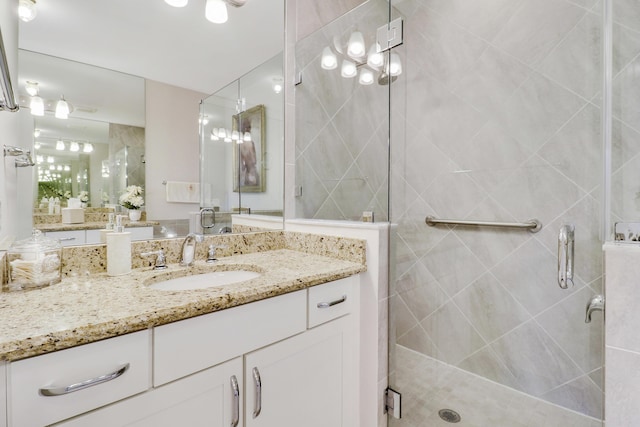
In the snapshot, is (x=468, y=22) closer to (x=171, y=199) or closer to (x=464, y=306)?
(x=464, y=306)

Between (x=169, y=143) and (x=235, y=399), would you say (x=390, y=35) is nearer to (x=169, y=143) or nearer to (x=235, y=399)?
(x=169, y=143)

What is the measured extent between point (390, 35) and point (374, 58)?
13cm

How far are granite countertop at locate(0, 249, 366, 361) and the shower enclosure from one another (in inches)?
24.9

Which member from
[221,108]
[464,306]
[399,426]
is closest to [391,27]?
[221,108]

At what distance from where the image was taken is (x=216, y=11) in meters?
1.36

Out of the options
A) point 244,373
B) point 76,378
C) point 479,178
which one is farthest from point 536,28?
point 76,378

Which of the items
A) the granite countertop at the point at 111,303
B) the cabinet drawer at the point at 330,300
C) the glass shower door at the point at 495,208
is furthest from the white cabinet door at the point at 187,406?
the glass shower door at the point at 495,208

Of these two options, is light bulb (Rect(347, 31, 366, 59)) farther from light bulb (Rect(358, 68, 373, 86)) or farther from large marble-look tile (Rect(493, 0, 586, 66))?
large marble-look tile (Rect(493, 0, 586, 66))

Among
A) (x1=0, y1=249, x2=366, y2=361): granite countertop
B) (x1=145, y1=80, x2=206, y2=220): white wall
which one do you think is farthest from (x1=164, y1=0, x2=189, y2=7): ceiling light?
(x1=0, y1=249, x2=366, y2=361): granite countertop

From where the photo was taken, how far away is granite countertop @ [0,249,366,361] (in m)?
0.61

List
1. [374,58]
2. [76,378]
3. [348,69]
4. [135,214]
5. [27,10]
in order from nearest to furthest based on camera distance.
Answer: [76,378]
[27,10]
[135,214]
[374,58]
[348,69]

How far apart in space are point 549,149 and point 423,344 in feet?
4.29

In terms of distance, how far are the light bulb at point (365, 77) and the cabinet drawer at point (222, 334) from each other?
1184 millimetres

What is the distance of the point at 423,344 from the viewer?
190 cm
